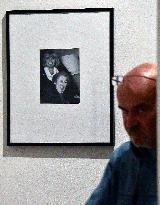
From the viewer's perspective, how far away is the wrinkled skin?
71 centimetres

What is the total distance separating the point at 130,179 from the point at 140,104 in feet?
0.39

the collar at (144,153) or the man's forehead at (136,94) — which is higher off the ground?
the man's forehead at (136,94)

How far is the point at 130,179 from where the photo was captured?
724 millimetres

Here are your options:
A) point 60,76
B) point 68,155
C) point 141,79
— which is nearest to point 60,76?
point 60,76

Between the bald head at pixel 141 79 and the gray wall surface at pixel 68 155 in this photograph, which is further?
the gray wall surface at pixel 68 155

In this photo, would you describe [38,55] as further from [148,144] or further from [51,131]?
[148,144]

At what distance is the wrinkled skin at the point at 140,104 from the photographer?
711 mm

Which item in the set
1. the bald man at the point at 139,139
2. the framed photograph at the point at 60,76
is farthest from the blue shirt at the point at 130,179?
the framed photograph at the point at 60,76

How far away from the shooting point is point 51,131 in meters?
1.54

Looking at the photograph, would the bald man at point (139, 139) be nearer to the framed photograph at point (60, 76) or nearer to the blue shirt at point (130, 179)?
the blue shirt at point (130, 179)

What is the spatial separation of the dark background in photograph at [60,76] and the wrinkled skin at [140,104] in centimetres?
77

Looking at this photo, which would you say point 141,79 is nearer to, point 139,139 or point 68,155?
point 139,139


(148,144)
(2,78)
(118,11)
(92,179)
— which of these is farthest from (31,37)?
(148,144)

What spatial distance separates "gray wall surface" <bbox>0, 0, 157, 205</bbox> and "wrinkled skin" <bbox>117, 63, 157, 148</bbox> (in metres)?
0.77
